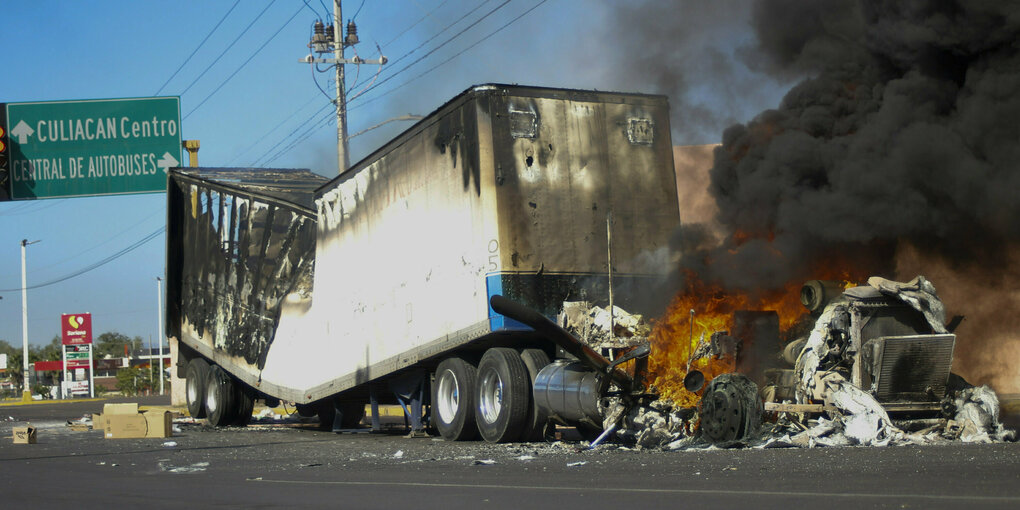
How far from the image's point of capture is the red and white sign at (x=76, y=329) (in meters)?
82.6

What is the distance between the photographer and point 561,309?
44.8 ft

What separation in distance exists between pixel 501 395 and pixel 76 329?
7657cm

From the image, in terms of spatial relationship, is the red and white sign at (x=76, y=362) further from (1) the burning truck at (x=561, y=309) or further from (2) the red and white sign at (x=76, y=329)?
(1) the burning truck at (x=561, y=309)

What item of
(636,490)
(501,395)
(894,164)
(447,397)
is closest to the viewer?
(636,490)

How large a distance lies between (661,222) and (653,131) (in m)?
1.16

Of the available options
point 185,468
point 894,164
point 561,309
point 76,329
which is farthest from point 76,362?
point 894,164

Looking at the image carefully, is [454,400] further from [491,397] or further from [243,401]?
[243,401]

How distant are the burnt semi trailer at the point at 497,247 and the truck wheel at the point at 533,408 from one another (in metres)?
0.02

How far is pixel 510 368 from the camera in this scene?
13672 millimetres

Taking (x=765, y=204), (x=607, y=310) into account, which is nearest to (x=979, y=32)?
(x=765, y=204)

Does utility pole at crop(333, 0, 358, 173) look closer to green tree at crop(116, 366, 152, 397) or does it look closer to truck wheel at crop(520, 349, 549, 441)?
truck wheel at crop(520, 349, 549, 441)

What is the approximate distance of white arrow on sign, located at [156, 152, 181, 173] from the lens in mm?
23750

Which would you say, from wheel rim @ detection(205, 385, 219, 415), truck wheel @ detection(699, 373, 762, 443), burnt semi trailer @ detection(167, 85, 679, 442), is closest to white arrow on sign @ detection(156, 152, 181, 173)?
wheel rim @ detection(205, 385, 219, 415)

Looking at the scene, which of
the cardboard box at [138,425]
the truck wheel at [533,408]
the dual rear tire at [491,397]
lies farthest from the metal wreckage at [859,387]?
the cardboard box at [138,425]
